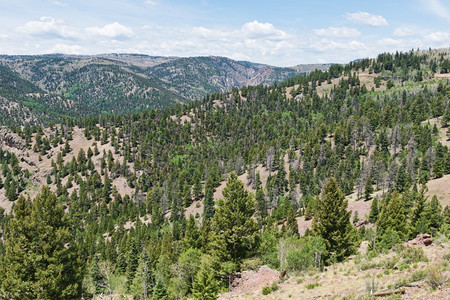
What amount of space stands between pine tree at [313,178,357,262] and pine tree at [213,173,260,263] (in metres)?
9.92

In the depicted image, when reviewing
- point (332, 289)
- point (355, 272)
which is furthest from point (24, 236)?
point (355, 272)

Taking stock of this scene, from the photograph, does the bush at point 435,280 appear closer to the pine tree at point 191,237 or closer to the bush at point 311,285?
the bush at point 311,285

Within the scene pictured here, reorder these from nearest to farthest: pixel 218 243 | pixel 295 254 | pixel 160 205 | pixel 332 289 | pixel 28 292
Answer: pixel 332 289
pixel 28 292
pixel 218 243
pixel 295 254
pixel 160 205

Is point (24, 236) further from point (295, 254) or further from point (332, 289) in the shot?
point (295, 254)

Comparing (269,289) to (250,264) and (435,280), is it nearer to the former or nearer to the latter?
(250,264)

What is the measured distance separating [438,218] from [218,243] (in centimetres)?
5883

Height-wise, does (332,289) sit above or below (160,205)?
above

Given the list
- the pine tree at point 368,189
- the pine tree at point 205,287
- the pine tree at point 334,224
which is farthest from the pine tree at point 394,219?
the pine tree at point 368,189

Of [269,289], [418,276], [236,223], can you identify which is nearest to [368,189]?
[236,223]

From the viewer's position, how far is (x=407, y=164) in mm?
144375

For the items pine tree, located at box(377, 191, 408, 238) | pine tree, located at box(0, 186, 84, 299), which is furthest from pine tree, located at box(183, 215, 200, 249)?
pine tree, located at box(0, 186, 84, 299)

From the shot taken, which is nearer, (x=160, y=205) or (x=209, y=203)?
(x=209, y=203)

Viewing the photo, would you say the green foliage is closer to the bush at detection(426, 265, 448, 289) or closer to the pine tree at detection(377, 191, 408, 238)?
the bush at detection(426, 265, 448, 289)

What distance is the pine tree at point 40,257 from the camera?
84.2ft
